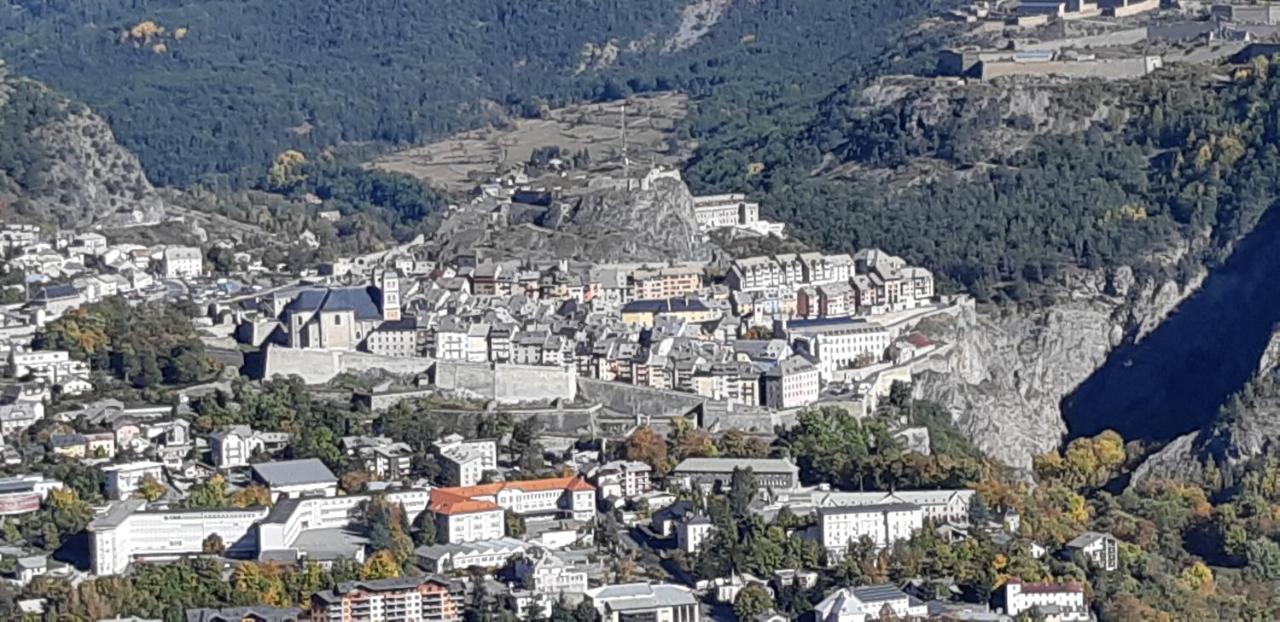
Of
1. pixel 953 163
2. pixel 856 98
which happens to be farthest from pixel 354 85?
pixel 953 163

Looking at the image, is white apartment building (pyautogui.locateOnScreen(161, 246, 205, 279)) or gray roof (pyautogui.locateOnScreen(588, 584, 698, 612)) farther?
white apartment building (pyautogui.locateOnScreen(161, 246, 205, 279))

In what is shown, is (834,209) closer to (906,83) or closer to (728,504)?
(906,83)

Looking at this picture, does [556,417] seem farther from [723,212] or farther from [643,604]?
[723,212]

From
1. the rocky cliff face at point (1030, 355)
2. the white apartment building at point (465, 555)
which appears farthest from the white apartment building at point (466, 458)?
the rocky cliff face at point (1030, 355)

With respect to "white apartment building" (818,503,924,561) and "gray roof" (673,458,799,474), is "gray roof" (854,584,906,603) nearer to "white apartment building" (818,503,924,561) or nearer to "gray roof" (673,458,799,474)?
"white apartment building" (818,503,924,561)

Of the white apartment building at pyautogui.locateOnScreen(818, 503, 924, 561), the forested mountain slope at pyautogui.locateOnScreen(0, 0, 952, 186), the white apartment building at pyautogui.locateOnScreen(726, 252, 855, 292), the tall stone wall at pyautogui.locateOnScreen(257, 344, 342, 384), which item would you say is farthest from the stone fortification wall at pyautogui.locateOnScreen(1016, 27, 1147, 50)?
the white apartment building at pyautogui.locateOnScreen(818, 503, 924, 561)

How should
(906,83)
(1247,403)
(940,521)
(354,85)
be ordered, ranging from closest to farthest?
(940,521) < (1247,403) < (906,83) < (354,85)
